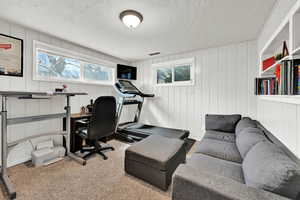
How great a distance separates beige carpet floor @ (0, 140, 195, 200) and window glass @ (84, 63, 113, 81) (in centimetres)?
218

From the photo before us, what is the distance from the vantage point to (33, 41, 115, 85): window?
2.56m

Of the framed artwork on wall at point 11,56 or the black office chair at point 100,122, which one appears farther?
the black office chair at point 100,122

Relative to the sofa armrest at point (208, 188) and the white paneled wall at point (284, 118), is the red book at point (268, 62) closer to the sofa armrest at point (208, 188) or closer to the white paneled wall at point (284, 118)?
the white paneled wall at point (284, 118)

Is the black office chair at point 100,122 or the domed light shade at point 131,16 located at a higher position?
the domed light shade at point 131,16

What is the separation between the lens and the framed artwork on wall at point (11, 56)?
204cm

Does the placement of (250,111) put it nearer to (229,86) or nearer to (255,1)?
(229,86)

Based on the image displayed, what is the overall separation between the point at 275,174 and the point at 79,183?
82.4 inches

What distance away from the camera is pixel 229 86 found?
3.04 m

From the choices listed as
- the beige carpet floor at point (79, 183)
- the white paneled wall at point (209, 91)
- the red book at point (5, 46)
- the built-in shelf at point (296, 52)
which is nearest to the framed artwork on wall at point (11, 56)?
the red book at point (5, 46)

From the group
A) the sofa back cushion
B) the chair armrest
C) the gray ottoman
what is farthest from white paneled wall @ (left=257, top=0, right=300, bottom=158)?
the chair armrest

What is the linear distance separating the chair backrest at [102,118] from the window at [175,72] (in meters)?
2.13

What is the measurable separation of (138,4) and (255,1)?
1.52 metres

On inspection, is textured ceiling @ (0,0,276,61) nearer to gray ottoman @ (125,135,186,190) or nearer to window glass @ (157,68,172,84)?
window glass @ (157,68,172,84)

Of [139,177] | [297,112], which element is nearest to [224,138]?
[297,112]
